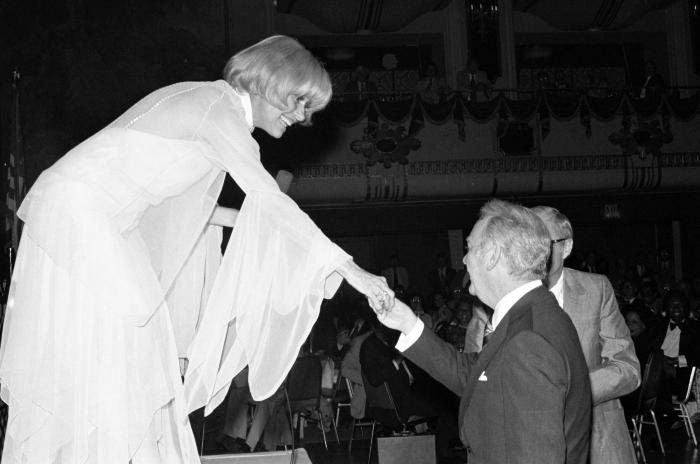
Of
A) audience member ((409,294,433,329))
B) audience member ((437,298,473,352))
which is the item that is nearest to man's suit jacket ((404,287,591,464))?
audience member ((437,298,473,352))

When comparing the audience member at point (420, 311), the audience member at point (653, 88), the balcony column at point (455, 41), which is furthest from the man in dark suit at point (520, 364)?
the balcony column at point (455, 41)

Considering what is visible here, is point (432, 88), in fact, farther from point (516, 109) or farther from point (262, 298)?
point (262, 298)

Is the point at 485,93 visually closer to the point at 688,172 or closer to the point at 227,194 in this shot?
the point at 688,172

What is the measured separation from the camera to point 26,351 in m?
2.53

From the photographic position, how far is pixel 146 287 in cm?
255

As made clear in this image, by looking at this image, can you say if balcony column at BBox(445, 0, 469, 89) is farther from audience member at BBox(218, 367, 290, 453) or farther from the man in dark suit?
the man in dark suit

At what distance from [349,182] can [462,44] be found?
15.3 ft

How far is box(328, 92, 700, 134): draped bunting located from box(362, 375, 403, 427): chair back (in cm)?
701

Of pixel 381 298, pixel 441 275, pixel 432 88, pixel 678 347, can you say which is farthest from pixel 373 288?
pixel 441 275

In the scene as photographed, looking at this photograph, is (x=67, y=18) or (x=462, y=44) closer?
(x=67, y=18)

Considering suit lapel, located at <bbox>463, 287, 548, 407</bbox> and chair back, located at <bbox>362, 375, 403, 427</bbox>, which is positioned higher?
suit lapel, located at <bbox>463, 287, 548, 407</bbox>

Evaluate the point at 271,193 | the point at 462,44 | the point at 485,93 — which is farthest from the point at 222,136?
the point at 462,44

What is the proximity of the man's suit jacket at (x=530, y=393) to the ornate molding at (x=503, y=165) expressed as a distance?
11.6 metres

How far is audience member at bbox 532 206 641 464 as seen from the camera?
311 centimetres
